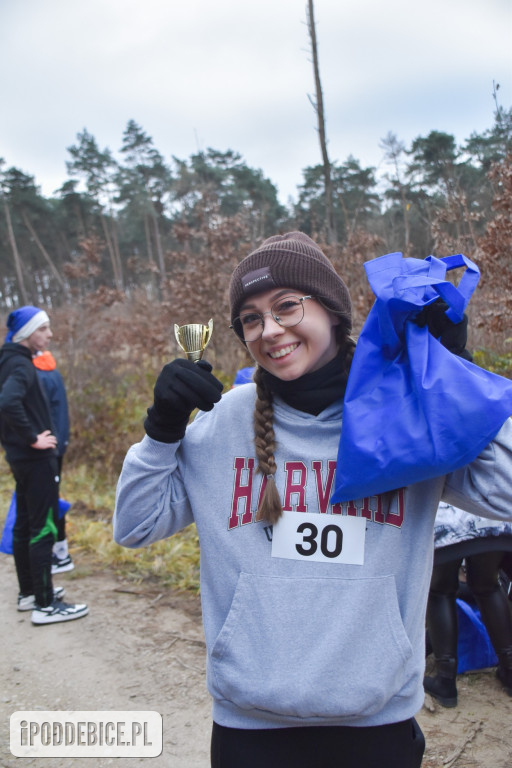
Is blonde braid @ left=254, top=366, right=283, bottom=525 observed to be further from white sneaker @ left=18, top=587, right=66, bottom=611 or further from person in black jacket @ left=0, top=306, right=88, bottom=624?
white sneaker @ left=18, top=587, right=66, bottom=611

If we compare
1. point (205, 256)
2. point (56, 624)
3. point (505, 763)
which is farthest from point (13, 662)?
point (205, 256)

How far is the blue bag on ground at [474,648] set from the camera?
3535mm

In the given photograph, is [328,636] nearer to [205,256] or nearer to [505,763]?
[505,763]

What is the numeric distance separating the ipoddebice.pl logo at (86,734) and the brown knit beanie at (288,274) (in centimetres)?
253

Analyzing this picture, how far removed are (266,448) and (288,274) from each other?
46 centimetres

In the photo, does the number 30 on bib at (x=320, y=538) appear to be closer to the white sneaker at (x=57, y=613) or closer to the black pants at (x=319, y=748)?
the black pants at (x=319, y=748)

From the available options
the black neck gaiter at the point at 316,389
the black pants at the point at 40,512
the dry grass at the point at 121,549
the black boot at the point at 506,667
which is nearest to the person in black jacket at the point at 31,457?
the black pants at the point at 40,512

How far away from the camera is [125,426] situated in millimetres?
9047

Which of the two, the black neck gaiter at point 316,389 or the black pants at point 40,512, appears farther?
the black pants at point 40,512

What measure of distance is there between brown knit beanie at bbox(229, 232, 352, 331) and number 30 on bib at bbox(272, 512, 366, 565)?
23.0 inches

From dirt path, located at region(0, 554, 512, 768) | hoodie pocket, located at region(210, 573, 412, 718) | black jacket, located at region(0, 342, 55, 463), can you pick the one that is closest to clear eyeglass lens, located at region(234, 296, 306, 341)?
hoodie pocket, located at region(210, 573, 412, 718)

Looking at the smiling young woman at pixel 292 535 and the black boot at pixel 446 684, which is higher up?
the smiling young woman at pixel 292 535

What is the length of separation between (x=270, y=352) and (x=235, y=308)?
18cm

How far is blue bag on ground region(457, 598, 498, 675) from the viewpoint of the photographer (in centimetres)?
354
